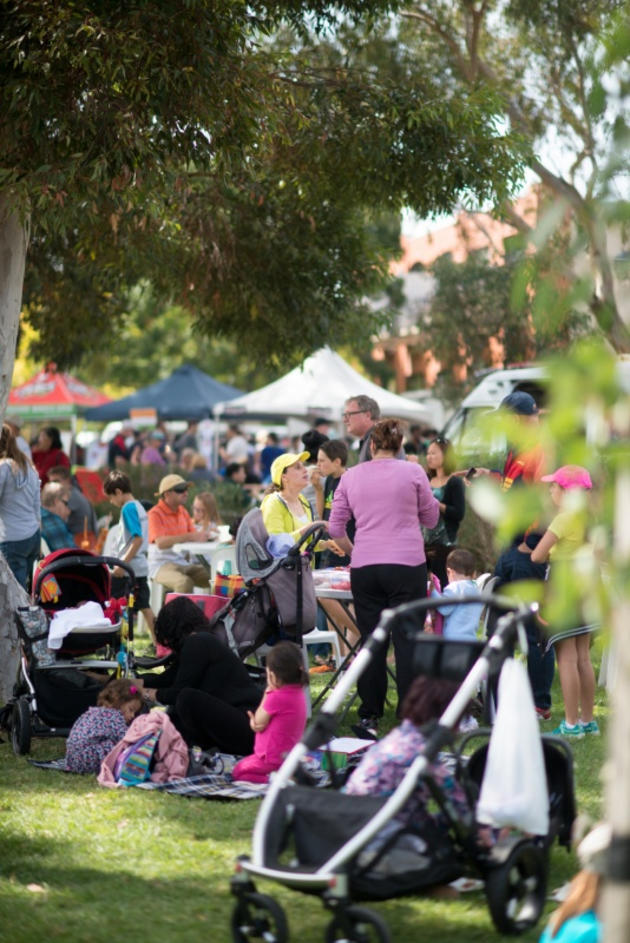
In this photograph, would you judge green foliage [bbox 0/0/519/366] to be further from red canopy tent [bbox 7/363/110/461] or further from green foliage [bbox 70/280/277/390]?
green foliage [bbox 70/280/277/390]

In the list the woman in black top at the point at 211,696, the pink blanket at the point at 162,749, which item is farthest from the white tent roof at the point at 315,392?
the pink blanket at the point at 162,749

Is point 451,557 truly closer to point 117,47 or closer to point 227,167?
point 227,167

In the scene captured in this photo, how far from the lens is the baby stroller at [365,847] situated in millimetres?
4316

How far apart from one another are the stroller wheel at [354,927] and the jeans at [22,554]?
637cm

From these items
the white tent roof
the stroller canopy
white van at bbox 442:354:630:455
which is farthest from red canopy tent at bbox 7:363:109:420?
the stroller canopy

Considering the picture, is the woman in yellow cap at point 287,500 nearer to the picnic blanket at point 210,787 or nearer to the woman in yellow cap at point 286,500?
the woman in yellow cap at point 286,500

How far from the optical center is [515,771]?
183 inches

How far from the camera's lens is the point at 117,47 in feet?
25.7

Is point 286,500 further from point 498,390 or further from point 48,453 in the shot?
point 498,390

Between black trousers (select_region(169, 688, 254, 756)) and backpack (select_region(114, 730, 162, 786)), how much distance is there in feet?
1.13

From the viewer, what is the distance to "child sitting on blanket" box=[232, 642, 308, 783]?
668 cm

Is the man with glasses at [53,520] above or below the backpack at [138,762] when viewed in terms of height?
above

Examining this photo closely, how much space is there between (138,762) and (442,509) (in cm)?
315

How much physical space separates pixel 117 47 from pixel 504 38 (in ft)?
51.5
